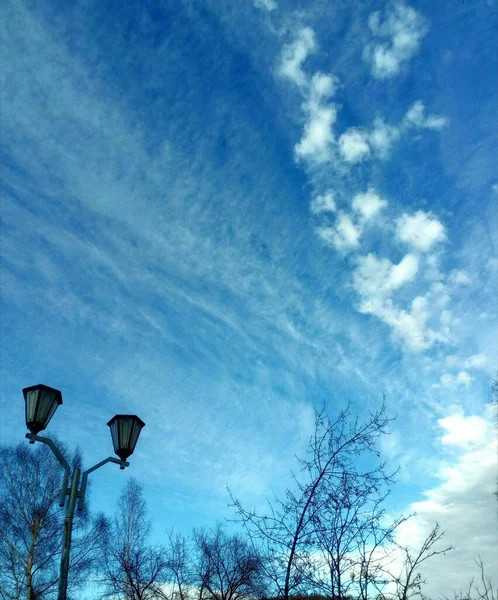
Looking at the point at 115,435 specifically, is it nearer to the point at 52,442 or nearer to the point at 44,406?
the point at 52,442

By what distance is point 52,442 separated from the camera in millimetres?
6145

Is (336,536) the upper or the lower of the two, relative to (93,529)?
lower

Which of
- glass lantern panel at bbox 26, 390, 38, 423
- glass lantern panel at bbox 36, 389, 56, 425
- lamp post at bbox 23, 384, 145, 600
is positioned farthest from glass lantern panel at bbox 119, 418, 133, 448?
glass lantern panel at bbox 26, 390, 38, 423

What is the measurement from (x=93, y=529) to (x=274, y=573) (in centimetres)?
1495

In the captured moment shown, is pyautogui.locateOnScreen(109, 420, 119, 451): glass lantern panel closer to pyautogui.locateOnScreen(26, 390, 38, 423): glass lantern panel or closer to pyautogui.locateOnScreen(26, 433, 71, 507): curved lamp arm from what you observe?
pyautogui.locateOnScreen(26, 433, 71, 507): curved lamp arm

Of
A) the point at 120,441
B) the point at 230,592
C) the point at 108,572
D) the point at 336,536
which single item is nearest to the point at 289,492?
the point at 336,536

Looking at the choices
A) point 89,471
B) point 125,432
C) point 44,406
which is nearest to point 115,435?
point 125,432

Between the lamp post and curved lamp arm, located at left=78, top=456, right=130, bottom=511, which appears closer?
the lamp post

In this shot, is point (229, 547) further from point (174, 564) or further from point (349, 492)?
point (349, 492)

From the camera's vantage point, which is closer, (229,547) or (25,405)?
(25,405)

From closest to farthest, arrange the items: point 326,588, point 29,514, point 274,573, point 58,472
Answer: point 326,588
point 274,573
point 29,514
point 58,472

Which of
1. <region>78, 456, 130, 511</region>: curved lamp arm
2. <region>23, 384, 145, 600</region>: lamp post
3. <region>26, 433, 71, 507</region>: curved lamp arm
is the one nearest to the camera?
<region>23, 384, 145, 600</region>: lamp post

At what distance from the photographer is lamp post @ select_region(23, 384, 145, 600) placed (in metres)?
5.68

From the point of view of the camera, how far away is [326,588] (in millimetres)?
Answer: 6391
